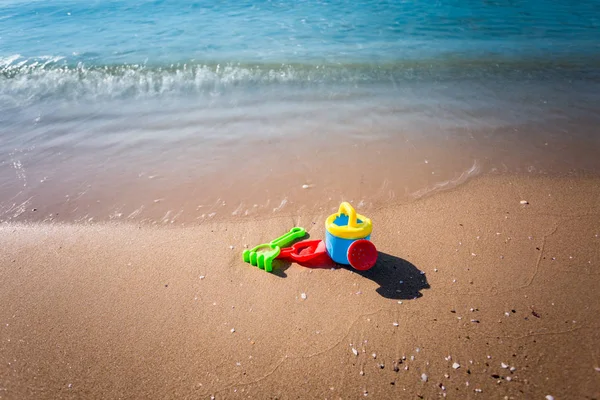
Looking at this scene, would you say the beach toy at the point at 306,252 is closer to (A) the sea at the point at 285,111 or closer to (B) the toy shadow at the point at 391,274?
(B) the toy shadow at the point at 391,274

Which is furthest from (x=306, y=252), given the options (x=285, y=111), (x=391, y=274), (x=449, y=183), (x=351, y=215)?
(x=285, y=111)

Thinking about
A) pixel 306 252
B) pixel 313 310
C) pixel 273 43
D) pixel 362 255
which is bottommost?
pixel 313 310

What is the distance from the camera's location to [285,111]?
6965mm

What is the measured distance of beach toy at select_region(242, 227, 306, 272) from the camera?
11.6 feet

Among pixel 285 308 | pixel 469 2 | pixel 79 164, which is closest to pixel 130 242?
pixel 285 308

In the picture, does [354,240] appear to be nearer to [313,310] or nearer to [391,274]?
[391,274]

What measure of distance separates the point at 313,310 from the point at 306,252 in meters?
0.67

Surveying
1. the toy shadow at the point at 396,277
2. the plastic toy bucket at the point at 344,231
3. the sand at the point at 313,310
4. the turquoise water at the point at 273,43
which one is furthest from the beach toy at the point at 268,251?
the turquoise water at the point at 273,43

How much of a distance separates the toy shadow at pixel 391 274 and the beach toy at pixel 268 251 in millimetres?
119

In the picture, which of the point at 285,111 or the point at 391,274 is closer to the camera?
the point at 391,274

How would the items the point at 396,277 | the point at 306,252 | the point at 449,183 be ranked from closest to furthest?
the point at 396,277, the point at 306,252, the point at 449,183

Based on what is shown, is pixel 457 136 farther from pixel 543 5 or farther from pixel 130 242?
pixel 543 5

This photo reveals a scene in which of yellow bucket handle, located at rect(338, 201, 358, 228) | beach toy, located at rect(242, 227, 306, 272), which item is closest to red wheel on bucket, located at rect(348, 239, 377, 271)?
yellow bucket handle, located at rect(338, 201, 358, 228)

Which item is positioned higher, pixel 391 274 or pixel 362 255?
pixel 362 255
